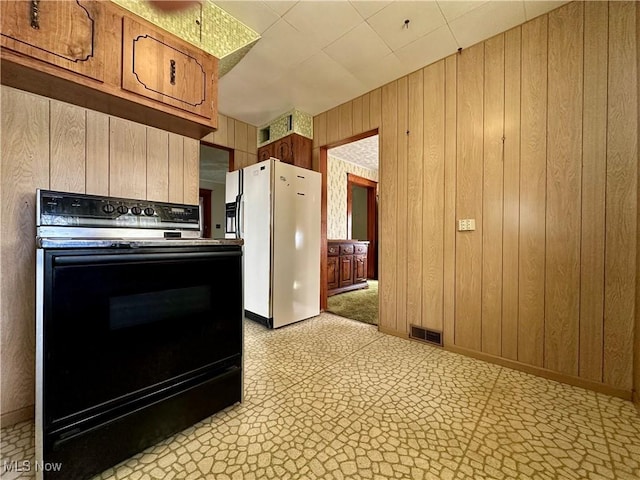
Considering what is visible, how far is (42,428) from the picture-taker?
37.3 inches

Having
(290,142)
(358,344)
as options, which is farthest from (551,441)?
(290,142)

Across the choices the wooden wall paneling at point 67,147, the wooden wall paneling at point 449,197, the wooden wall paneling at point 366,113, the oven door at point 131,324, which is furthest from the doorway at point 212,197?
the oven door at point 131,324

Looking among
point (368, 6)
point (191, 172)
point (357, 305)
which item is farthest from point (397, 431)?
point (368, 6)

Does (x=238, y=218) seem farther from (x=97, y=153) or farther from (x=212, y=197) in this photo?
(x=212, y=197)

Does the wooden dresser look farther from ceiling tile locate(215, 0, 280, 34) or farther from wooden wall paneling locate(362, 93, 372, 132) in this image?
ceiling tile locate(215, 0, 280, 34)

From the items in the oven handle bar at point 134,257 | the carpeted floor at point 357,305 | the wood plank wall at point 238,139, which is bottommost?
the carpeted floor at point 357,305

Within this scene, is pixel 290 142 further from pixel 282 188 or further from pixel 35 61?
pixel 35 61

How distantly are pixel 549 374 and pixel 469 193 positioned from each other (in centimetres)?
153

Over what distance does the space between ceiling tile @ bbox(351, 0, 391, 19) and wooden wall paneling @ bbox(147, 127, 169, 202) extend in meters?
1.71

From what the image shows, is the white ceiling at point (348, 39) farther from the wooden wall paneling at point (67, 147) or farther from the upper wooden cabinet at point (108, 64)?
the wooden wall paneling at point (67, 147)

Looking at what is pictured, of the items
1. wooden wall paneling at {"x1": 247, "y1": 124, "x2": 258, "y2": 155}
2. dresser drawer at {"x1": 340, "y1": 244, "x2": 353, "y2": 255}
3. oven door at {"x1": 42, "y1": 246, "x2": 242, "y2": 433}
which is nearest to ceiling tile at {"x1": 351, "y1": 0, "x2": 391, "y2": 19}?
oven door at {"x1": 42, "y1": 246, "x2": 242, "y2": 433}

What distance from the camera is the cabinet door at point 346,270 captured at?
4953 millimetres

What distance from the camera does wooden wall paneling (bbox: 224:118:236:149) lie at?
3.66 meters

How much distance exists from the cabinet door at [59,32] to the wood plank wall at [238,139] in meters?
2.03
